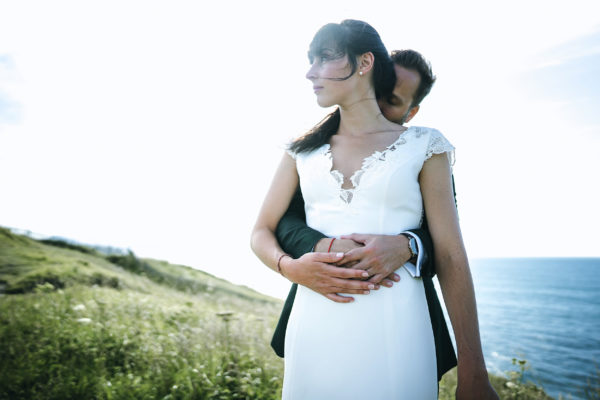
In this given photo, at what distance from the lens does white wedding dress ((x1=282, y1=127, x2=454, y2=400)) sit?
166 cm

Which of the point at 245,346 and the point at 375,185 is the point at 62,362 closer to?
the point at 245,346

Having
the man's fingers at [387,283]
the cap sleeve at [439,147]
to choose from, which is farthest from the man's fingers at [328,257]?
the cap sleeve at [439,147]

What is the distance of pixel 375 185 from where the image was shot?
1.78 meters

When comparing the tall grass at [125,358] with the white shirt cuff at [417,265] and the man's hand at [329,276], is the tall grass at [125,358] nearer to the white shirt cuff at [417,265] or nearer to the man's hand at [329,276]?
the man's hand at [329,276]

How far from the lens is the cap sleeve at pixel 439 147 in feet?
5.89

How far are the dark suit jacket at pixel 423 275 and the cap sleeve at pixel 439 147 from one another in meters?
0.36

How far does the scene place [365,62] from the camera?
2076 mm

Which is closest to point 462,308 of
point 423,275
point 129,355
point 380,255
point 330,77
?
point 423,275

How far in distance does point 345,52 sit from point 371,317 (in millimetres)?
1357

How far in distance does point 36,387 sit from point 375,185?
4504mm

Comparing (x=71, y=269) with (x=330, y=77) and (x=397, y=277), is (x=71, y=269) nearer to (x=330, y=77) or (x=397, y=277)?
(x=330, y=77)

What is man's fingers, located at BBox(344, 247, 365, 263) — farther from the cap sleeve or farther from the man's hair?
the man's hair

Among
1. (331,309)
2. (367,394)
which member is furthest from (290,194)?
(367,394)

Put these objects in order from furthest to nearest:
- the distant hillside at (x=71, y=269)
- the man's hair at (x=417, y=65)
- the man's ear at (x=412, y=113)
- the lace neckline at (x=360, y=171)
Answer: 1. the distant hillside at (x=71, y=269)
2. the man's ear at (x=412, y=113)
3. the man's hair at (x=417, y=65)
4. the lace neckline at (x=360, y=171)
